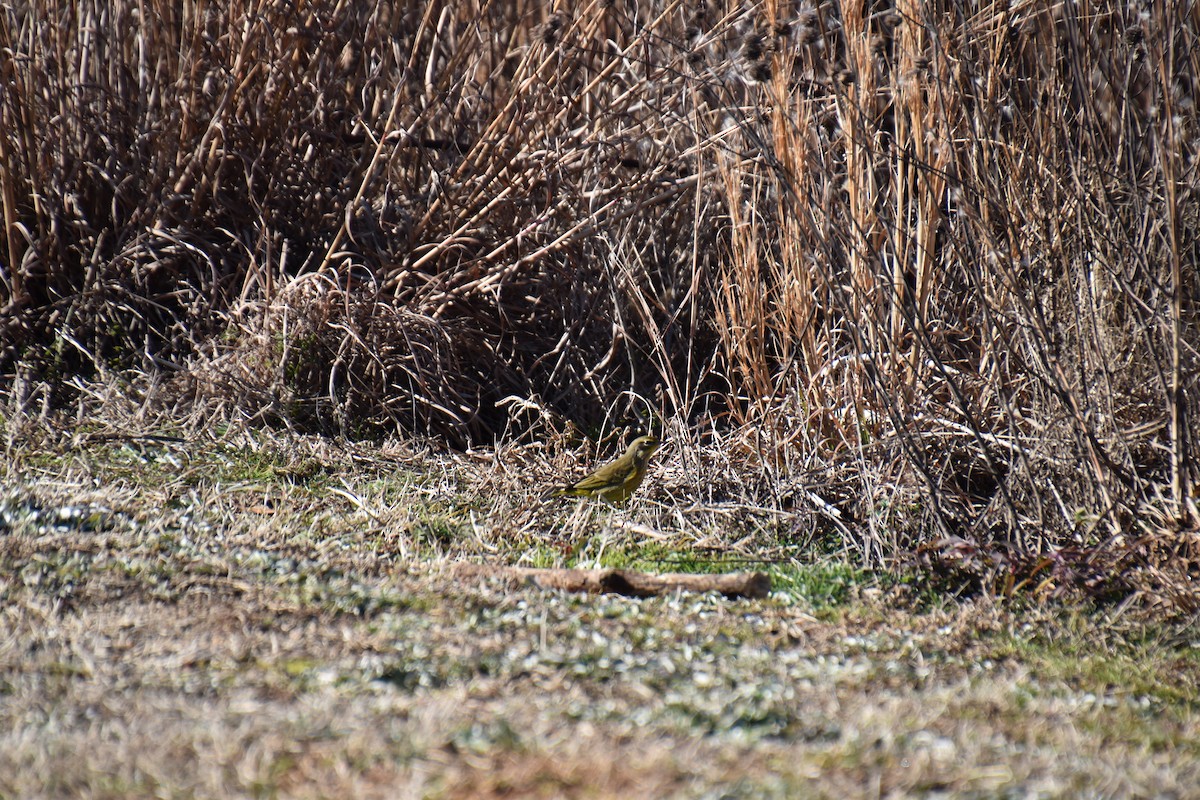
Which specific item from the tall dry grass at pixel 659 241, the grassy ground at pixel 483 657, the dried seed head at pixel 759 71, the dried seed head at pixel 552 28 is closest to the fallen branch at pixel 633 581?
the grassy ground at pixel 483 657

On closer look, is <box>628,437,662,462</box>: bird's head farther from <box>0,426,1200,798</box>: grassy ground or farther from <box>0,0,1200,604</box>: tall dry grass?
<box>0,0,1200,604</box>: tall dry grass

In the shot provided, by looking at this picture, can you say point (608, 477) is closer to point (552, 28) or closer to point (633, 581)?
point (633, 581)

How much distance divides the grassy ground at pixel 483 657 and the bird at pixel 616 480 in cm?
9

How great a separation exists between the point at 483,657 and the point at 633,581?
852 mm

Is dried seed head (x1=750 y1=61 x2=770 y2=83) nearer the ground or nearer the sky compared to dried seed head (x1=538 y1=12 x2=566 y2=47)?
nearer the sky

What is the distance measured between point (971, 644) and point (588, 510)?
166 centimetres

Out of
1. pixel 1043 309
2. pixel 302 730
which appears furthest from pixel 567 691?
pixel 1043 309

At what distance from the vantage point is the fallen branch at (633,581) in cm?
405

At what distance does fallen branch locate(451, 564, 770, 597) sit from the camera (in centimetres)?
405

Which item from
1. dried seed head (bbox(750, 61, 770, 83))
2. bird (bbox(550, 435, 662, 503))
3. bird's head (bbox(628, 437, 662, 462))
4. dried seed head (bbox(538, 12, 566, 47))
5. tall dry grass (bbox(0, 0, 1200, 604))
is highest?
dried seed head (bbox(750, 61, 770, 83))

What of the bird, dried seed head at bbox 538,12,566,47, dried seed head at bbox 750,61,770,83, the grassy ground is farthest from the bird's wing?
dried seed head at bbox 538,12,566,47

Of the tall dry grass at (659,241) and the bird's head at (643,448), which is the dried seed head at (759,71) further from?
the bird's head at (643,448)

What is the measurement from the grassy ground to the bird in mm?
87

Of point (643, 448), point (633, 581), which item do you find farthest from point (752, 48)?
point (633, 581)
